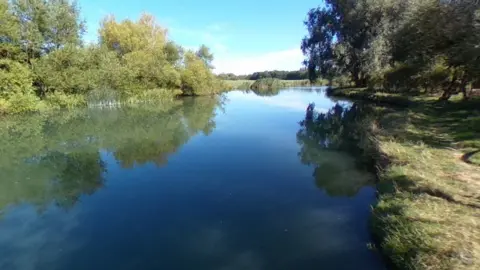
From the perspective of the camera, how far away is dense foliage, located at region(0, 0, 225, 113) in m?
28.4

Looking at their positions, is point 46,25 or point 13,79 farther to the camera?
point 46,25

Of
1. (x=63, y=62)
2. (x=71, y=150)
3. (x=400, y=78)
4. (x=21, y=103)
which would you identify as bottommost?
(x=71, y=150)

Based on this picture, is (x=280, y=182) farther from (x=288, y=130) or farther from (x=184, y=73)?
(x=184, y=73)

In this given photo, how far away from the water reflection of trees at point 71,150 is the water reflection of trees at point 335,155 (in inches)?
217

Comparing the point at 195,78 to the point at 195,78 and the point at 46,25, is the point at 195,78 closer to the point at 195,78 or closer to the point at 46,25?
the point at 195,78

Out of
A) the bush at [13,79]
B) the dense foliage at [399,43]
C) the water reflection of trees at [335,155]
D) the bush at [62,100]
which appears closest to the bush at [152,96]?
the bush at [62,100]

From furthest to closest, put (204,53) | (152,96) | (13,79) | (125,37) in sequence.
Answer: (204,53) < (125,37) < (152,96) < (13,79)

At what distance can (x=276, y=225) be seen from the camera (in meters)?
6.36

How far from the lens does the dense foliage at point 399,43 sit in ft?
50.1

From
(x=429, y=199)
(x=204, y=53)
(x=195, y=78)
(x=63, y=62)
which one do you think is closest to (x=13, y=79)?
(x=63, y=62)

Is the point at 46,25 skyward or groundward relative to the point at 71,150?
skyward

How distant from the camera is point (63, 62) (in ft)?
106

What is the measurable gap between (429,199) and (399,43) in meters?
18.5

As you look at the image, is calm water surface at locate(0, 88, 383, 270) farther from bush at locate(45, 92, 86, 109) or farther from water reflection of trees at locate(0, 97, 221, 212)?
bush at locate(45, 92, 86, 109)
